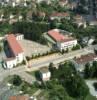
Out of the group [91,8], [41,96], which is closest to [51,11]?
[91,8]

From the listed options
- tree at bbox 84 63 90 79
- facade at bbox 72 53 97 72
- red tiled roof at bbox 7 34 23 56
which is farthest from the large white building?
tree at bbox 84 63 90 79

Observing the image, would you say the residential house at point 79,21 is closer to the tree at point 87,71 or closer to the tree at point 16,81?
the tree at point 87,71

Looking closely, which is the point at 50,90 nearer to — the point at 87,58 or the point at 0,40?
the point at 87,58

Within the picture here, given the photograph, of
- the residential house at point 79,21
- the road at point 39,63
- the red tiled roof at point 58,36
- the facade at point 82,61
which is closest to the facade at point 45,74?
the road at point 39,63

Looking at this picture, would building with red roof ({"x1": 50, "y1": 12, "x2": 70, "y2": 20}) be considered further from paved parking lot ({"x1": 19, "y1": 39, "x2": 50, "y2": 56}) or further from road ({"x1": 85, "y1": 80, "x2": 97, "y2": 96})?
road ({"x1": 85, "y1": 80, "x2": 97, "y2": 96})

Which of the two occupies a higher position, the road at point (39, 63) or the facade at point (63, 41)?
the facade at point (63, 41)

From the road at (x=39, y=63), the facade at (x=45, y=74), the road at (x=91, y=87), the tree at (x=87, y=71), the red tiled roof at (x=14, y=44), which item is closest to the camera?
the road at (x=91, y=87)
